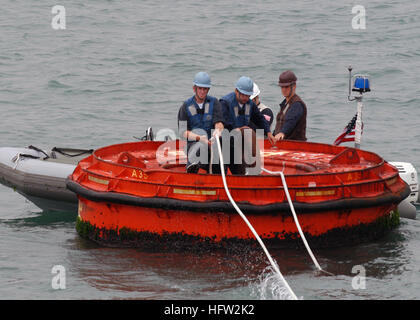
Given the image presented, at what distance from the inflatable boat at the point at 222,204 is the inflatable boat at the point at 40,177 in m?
1.16

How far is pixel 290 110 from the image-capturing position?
11430mm

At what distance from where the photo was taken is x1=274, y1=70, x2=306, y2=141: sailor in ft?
37.1

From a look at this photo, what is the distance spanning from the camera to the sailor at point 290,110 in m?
11.3

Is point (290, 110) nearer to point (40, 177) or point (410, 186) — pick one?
point (410, 186)

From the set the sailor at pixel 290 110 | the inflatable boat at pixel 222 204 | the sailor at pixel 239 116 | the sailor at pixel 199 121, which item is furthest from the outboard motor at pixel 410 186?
the sailor at pixel 199 121

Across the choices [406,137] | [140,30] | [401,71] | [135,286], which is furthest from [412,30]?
[135,286]

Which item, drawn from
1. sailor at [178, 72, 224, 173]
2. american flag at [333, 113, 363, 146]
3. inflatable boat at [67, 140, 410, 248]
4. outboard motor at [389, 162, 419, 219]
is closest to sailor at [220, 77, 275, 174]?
sailor at [178, 72, 224, 173]

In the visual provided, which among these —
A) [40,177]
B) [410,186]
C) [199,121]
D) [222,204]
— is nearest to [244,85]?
[199,121]

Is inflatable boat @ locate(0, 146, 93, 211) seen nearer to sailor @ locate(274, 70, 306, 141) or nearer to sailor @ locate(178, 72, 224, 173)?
sailor @ locate(178, 72, 224, 173)

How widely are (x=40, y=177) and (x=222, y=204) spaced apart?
337 centimetres

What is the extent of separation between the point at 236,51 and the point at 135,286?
708 inches

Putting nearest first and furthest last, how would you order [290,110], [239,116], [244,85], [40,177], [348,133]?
[244,85]
[239,116]
[290,110]
[40,177]
[348,133]

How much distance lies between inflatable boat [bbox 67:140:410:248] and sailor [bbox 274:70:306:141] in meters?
1.22

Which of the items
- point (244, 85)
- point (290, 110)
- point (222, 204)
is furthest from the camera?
point (290, 110)
